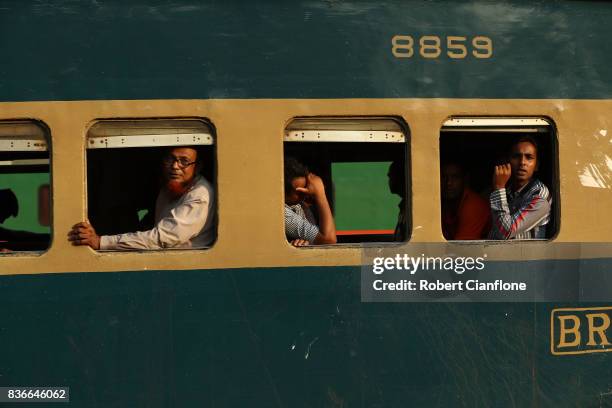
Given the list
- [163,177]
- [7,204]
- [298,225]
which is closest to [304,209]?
[298,225]

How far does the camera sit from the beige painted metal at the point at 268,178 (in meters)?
5.03

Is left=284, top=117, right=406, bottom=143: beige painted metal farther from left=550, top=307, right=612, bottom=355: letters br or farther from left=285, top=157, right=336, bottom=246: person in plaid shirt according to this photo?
left=550, top=307, right=612, bottom=355: letters br

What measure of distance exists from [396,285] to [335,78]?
1209 mm

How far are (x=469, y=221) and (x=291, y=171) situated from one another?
1.09m

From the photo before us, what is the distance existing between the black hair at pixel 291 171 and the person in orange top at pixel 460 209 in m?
0.87

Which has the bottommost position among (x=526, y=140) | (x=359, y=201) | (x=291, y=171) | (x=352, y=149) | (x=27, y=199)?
(x=291, y=171)

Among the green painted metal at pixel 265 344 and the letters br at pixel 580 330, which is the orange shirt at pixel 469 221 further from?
the letters br at pixel 580 330

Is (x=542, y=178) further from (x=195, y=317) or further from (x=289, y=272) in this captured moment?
(x=195, y=317)

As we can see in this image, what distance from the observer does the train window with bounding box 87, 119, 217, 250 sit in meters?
5.09

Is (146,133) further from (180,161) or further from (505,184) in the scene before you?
(505,184)

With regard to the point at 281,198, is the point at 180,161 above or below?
above

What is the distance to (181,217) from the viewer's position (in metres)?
5.11

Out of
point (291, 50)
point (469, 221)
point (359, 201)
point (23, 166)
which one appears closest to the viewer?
point (291, 50)

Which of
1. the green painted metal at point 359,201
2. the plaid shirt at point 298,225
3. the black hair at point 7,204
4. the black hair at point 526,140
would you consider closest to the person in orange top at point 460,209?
the black hair at point 526,140
